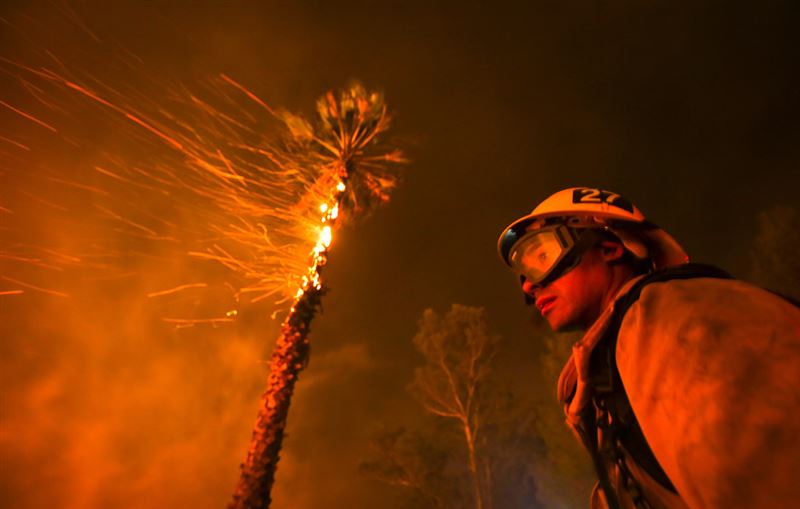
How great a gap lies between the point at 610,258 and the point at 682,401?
1704mm

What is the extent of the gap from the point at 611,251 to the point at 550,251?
423mm

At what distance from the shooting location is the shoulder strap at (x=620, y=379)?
1.65 m

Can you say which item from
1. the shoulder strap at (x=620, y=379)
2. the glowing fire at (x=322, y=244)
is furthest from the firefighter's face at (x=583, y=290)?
the glowing fire at (x=322, y=244)

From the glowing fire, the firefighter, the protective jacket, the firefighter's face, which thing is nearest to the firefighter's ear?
the firefighter's face

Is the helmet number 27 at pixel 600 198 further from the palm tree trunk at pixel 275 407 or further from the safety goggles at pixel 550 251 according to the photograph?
the palm tree trunk at pixel 275 407

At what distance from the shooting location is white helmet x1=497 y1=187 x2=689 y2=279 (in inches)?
111

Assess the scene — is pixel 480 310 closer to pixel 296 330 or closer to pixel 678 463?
pixel 296 330

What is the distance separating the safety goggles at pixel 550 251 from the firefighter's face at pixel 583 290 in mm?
57

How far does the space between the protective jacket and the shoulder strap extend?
73 millimetres

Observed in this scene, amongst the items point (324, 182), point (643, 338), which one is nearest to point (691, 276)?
point (643, 338)

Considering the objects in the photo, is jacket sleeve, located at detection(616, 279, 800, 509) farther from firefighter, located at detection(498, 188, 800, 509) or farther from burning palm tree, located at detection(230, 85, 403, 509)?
burning palm tree, located at detection(230, 85, 403, 509)

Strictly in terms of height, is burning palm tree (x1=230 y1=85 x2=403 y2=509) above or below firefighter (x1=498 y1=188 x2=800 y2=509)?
above

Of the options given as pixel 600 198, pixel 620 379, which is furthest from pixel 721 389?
pixel 600 198

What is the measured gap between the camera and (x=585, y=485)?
73.4 feet
